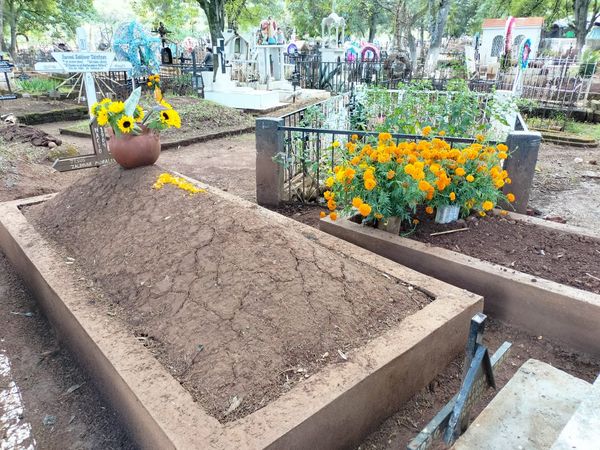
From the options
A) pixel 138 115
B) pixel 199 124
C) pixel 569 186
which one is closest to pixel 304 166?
pixel 138 115

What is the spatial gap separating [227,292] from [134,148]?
201cm

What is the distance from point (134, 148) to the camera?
12.3ft

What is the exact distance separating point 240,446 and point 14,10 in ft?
114

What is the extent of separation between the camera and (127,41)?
15.2 m

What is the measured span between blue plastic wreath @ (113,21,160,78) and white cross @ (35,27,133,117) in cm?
900

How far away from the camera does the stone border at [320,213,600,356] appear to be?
2586mm

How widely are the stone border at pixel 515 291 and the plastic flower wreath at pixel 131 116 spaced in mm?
1940

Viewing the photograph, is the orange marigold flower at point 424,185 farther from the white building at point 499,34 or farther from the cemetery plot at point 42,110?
the white building at point 499,34

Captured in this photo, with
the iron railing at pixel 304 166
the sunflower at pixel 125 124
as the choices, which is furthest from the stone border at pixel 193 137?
the sunflower at pixel 125 124

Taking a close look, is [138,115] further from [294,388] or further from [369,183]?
[294,388]

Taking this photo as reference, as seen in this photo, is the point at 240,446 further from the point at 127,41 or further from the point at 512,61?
the point at 512,61

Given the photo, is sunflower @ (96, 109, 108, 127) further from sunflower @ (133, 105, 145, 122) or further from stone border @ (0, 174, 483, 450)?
stone border @ (0, 174, 483, 450)

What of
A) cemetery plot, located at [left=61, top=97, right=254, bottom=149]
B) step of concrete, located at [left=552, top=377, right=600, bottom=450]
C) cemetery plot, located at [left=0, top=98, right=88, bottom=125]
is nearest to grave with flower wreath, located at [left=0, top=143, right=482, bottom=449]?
step of concrete, located at [left=552, top=377, right=600, bottom=450]

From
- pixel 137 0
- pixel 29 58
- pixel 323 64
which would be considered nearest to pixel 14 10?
pixel 29 58
